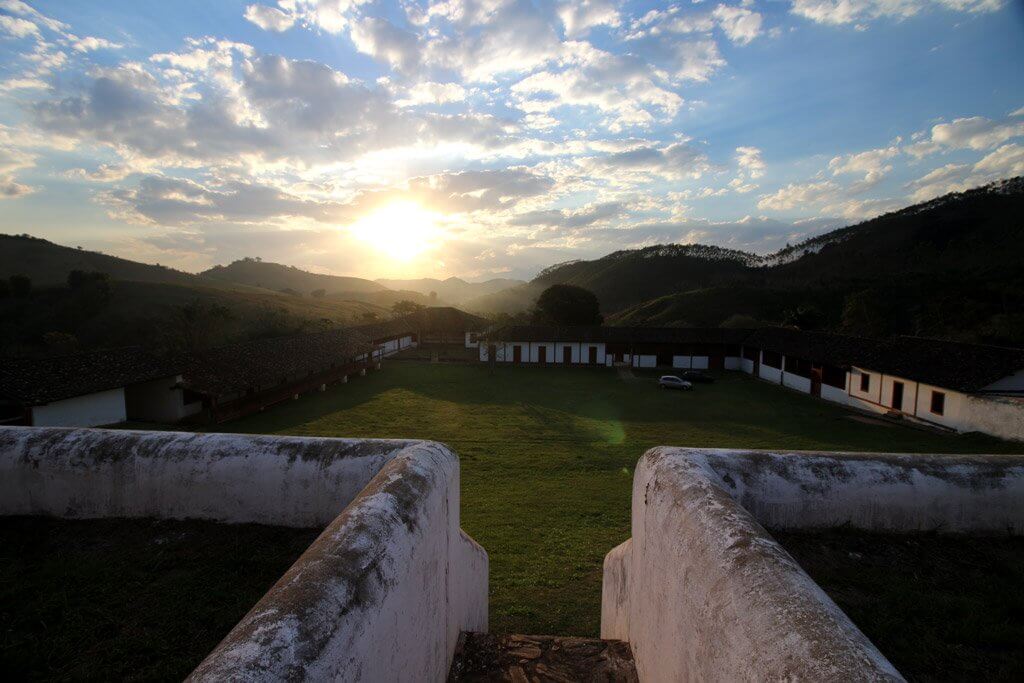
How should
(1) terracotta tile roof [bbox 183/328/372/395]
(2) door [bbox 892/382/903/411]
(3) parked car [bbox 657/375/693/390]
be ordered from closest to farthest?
(1) terracotta tile roof [bbox 183/328/372/395] < (2) door [bbox 892/382/903/411] < (3) parked car [bbox 657/375/693/390]

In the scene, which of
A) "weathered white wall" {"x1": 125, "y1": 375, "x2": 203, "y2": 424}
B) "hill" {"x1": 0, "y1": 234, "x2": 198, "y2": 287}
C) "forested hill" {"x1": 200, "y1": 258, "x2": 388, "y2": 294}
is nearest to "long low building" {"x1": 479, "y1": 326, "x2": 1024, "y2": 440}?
"weathered white wall" {"x1": 125, "y1": 375, "x2": 203, "y2": 424}

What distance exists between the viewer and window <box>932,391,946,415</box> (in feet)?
62.6

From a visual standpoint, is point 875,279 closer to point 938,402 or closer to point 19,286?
point 938,402

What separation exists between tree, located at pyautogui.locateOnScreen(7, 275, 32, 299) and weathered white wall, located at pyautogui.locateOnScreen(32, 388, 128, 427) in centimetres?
4220

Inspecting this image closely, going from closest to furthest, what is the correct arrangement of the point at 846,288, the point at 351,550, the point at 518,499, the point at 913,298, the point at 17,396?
the point at 351,550, the point at 518,499, the point at 17,396, the point at 913,298, the point at 846,288

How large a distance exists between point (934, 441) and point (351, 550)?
21.9m

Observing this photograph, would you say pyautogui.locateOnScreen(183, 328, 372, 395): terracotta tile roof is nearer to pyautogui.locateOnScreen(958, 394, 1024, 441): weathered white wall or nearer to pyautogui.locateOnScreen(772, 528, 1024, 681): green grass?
pyautogui.locateOnScreen(772, 528, 1024, 681): green grass

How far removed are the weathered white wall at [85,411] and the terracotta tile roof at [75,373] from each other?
33cm

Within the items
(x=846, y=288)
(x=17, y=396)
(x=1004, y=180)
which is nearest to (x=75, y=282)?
(x=17, y=396)

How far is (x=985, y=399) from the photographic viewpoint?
17.1 meters

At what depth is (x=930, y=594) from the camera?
10.7 ft

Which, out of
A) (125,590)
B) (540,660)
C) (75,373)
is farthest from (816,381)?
(75,373)

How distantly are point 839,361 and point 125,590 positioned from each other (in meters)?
28.8

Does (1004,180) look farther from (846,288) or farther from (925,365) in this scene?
(925,365)
